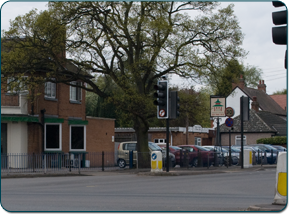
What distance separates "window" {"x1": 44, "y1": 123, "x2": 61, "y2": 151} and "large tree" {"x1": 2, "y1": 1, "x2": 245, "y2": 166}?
492 centimetres

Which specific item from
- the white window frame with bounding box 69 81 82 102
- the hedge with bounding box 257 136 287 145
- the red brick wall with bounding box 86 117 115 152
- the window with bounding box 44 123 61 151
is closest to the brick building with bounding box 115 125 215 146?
the hedge with bounding box 257 136 287 145

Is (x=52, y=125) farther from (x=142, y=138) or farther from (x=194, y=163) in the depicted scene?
(x=194, y=163)

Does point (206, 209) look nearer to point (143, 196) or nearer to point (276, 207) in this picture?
point (276, 207)

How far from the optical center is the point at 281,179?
9742mm

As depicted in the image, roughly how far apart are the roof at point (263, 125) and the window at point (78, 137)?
2841cm

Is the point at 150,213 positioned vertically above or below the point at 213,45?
below

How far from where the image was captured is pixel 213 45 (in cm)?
2750

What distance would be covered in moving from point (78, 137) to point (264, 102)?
129ft

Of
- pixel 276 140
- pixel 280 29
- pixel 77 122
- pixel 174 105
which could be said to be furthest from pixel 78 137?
pixel 280 29

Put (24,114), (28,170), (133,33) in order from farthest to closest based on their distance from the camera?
1. (24,114)
2. (133,33)
3. (28,170)

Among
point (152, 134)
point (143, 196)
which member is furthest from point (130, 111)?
point (152, 134)

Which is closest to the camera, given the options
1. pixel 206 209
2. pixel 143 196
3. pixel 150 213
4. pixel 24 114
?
pixel 150 213

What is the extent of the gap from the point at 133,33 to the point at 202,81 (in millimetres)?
4739

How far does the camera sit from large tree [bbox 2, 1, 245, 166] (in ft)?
82.5
